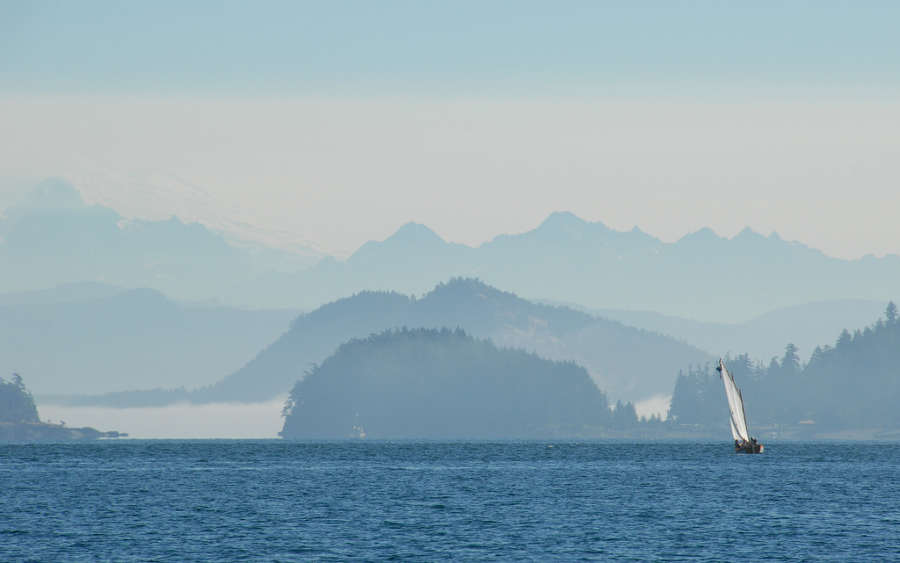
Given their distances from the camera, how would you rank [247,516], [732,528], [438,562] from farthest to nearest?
[247,516] → [732,528] → [438,562]

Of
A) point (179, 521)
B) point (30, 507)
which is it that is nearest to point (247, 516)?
point (179, 521)

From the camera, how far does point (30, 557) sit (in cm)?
11875

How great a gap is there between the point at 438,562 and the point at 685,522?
4059cm

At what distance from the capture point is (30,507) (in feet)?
541

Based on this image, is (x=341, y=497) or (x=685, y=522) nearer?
(x=685, y=522)

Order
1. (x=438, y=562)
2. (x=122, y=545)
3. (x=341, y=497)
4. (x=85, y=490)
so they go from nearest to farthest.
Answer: (x=438, y=562) → (x=122, y=545) → (x=341, y=497) → (x=85, y=490)

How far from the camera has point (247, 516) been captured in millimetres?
Answer: 155000

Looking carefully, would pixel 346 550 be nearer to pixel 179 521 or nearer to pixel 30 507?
pixel 179 521

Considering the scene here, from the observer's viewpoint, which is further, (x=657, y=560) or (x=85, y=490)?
(x=85, y=490)

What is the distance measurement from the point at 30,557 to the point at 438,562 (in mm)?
34432

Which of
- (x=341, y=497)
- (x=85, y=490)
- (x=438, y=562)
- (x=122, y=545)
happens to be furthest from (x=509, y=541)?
(x=85, y=490)

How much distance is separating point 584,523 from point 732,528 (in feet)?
51.2

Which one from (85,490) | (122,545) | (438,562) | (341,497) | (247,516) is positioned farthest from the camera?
(85,490)

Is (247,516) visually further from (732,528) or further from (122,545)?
(732,528)
